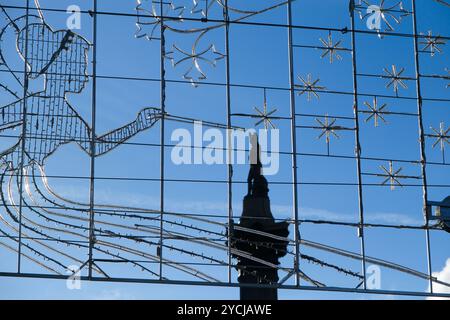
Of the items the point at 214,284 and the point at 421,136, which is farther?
the point at 421,136

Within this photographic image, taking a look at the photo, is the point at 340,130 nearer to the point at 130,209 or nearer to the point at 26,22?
the point at 130,209

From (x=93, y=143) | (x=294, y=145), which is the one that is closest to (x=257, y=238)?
(x=294, y=145)

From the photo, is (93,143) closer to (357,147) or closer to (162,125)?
(162,125)

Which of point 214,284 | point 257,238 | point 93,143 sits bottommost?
point 214,284

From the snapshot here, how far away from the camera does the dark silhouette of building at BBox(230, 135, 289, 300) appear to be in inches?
691

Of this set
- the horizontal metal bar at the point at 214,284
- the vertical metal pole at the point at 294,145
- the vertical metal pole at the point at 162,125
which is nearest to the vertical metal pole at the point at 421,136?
the horizontal metal bar at the point at 214,284

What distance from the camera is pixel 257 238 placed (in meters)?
17.8

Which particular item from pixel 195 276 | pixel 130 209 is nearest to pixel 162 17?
pixel 130 209

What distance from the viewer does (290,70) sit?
1819 cm

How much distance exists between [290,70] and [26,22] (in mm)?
4323

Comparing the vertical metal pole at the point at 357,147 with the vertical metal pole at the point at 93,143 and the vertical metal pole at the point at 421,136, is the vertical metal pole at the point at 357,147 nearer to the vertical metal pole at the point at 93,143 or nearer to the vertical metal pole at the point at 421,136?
the vertical metal pole at the point at 421,136

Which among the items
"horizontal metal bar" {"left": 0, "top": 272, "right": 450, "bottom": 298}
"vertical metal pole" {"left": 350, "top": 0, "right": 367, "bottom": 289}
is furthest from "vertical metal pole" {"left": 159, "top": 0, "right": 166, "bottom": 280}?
"vertical metal pole" {"left": 350, "top": 0, "right": 367, "bottom": 289}

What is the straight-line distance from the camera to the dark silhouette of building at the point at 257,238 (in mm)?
17547
